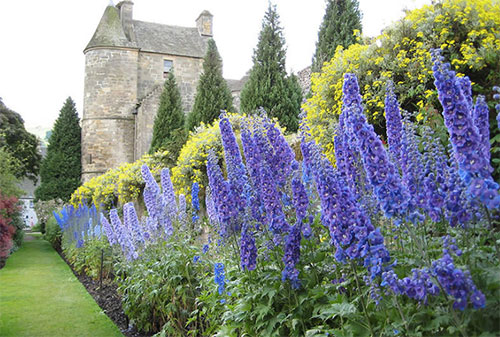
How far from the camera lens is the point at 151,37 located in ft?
94.1

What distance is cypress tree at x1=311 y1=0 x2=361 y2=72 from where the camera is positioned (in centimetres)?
1405

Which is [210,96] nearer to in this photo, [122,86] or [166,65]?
[122,86]

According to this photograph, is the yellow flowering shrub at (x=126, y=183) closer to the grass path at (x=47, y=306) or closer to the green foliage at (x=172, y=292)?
the grass path at (x=47, y=306)

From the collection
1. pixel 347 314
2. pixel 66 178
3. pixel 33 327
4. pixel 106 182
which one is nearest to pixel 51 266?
pixel 106 182

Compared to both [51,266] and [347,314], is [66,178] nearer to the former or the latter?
[51,266]

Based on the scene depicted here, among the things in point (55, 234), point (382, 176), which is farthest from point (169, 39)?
point (382, 176)

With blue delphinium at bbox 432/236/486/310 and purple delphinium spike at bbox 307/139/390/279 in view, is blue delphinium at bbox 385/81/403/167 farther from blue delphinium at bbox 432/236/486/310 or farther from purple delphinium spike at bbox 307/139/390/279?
blue delphinium at bbox 432/236/486/310

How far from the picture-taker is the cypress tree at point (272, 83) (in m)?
14.7

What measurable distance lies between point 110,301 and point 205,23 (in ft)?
85.9

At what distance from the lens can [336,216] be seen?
2174 mm

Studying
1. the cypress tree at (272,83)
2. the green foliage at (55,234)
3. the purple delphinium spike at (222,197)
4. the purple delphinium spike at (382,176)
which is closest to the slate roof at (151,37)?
the green foliage at (55,234)

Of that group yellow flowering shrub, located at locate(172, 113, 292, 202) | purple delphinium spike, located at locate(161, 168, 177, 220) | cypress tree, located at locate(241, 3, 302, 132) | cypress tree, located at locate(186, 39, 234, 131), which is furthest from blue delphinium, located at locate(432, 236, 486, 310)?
cypress tree, located at locate(186, 39, 234, 131)

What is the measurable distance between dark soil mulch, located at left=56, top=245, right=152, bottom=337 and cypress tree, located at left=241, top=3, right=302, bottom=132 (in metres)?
7.82

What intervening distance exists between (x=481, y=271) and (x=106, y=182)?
16.3 m
